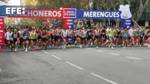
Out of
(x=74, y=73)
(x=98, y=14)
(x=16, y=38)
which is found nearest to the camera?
(x=74, y=73)

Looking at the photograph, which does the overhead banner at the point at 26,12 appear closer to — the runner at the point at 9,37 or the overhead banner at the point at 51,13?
the overhead banner at the point at 51,13

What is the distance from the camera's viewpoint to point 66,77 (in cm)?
1792

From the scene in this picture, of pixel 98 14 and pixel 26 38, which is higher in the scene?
pixel 98 14

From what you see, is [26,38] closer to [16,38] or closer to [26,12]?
[16,38]

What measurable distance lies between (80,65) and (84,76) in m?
4.58

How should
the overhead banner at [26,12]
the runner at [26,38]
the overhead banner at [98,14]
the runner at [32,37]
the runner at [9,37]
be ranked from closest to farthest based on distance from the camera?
the runner at [9,37], the runner at [26,38], the runner at [32,37], the overhead banner at [26,12], the overhead banner at [98,14]

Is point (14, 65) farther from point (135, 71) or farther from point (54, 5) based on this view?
point (54, 5)

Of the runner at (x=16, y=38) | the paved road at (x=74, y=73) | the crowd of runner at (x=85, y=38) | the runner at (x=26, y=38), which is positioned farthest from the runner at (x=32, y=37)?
the paved road at (x=74, y=73)

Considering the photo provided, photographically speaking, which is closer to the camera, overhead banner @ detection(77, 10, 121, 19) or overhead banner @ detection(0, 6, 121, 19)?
overhead banner @ detection(0, 6, 121, 19)

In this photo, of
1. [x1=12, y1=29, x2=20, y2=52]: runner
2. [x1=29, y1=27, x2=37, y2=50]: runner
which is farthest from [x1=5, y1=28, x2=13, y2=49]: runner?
[x1=29, y1=27, x2=37, y2=50]: runner

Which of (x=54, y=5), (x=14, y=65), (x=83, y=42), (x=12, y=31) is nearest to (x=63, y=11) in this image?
(x=83, y=42)

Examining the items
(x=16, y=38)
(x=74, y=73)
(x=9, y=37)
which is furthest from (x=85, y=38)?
(x=74, y=73)

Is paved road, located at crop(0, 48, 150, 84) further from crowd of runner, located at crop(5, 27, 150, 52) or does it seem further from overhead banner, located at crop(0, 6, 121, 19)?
overhead banner, located at crop(0, 6, 121, 19)

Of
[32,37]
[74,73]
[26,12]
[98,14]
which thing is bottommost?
[74,73]
